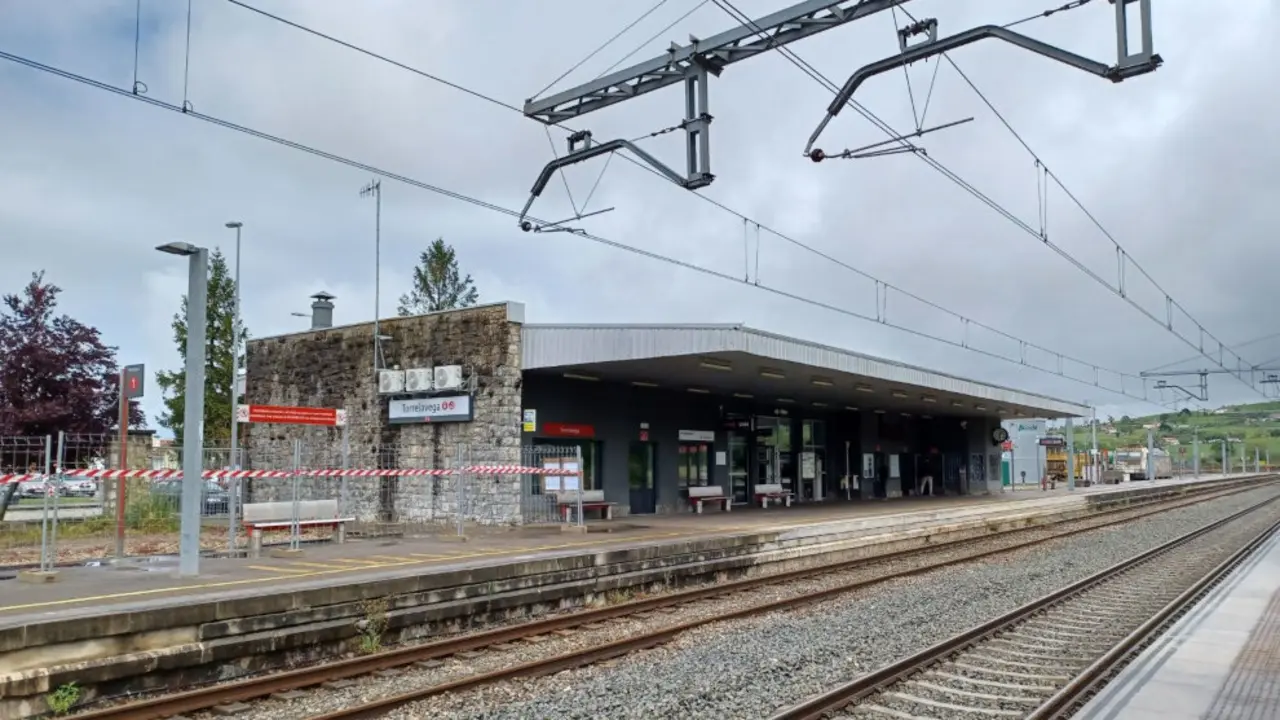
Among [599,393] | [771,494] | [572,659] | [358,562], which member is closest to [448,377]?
[599,393]

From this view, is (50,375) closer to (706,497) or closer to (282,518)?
(282,518)

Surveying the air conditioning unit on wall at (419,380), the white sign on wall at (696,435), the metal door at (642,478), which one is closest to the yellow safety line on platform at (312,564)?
the air conditioning unit on wall at (419,380)

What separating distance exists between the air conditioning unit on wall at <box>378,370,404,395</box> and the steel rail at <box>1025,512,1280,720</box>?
1568cm

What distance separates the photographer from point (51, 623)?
290 inches

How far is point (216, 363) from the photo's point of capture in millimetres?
34312

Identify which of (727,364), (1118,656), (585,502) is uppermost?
(727,364)

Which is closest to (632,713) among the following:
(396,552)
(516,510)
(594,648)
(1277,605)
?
(594,648)

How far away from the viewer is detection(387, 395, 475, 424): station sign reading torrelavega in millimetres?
20438

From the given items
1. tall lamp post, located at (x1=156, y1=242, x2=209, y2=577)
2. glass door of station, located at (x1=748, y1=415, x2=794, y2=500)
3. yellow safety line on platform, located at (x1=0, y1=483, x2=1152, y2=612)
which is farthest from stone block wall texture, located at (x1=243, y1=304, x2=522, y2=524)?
glass door of station, located at (x1=748, y1=415, x2=794, y2=500)

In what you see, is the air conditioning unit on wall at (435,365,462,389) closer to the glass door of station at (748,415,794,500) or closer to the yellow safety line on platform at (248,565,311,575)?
the yellow safety line on platform at (248,565,311,575)

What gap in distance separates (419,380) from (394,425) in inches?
70.4

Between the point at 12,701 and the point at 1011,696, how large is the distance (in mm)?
7482

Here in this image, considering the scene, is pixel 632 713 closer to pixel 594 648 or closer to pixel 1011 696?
pixel 594 648

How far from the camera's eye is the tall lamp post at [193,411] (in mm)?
10766
